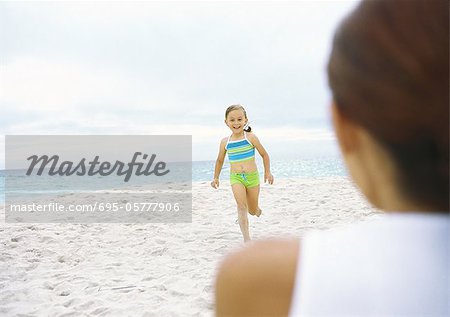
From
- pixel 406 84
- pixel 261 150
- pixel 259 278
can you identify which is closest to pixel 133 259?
pixel 261 150

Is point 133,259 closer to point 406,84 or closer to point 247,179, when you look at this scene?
point 247,179

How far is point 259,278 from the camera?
0.61m

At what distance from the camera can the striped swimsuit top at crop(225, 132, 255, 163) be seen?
5.20 m

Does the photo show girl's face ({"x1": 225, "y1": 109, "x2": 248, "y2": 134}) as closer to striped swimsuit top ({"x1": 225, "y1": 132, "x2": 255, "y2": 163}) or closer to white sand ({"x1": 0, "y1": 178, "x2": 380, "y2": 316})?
striped swimsuit top ({"x1": 225, "y1": 132, "x2": 255, "y2": 163})

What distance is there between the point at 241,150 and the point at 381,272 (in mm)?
4703

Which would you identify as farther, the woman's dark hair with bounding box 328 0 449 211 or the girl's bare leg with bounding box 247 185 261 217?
the girl's bare leg with bounding box 247 185 261 217

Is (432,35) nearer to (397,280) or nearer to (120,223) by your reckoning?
(397,280)

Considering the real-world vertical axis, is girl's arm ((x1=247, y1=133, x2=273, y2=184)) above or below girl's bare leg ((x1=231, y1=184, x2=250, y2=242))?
above

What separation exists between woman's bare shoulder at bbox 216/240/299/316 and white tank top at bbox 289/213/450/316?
0.05ft

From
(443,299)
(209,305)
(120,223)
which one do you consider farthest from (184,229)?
(443,299)

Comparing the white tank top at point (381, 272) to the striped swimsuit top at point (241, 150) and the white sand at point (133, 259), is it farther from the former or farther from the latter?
the striped swimsuit top at point (241, 150)

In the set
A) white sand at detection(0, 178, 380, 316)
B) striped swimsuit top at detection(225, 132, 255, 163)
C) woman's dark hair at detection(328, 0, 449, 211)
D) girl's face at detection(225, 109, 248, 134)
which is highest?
girl's face at detection(225, 109, 248, 134)

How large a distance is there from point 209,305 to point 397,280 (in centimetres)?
319

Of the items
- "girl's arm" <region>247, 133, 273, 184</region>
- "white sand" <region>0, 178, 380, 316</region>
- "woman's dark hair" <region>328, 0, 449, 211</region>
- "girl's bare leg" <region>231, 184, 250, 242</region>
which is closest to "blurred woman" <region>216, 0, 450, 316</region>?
"woman's dark hair" <region>328, 0, 449, 211</region>
